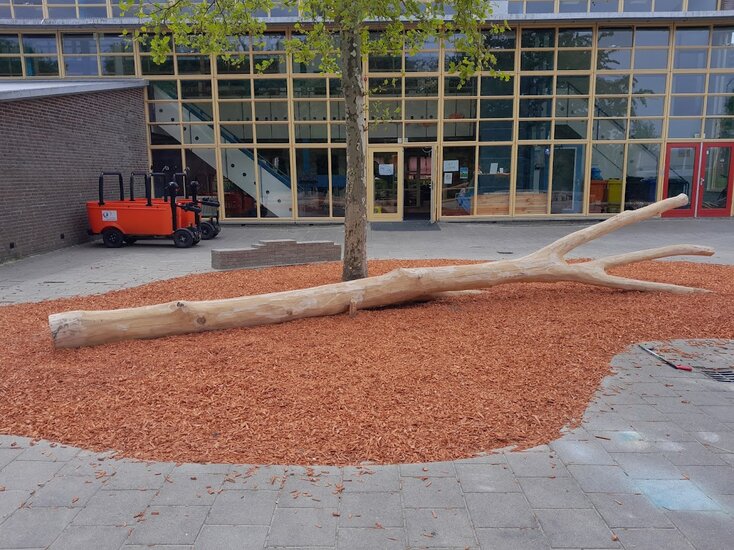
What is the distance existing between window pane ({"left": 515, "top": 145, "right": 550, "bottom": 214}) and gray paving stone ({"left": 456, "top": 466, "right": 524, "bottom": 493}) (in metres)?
16.6

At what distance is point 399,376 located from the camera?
4922 mm

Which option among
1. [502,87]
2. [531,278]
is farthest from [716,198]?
[531,278]

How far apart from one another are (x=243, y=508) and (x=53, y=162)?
42.8 ft

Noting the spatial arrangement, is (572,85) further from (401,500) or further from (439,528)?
(439,528)

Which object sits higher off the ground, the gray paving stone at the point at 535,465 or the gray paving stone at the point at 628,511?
the gray paving stone at the point at 535,465

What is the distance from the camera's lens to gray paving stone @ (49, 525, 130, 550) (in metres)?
2.87

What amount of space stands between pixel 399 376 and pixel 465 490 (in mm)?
1652

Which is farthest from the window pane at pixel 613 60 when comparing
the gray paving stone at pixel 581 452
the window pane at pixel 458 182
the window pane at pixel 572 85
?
the gray paving stone at pixel 581 452

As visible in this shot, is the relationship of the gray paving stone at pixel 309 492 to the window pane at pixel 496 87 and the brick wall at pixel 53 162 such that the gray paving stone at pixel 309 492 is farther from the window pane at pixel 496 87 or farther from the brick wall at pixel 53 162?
the window pane at pixel 496 87

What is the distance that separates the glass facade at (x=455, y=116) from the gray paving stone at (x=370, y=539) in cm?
1678

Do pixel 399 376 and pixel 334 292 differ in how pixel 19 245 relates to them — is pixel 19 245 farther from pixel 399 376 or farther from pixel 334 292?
pixel 399 376

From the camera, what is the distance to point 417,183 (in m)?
19.4

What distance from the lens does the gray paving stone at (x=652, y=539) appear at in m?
2.83

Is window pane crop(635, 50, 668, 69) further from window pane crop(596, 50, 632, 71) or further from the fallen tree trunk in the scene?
the fallen tree trunk
